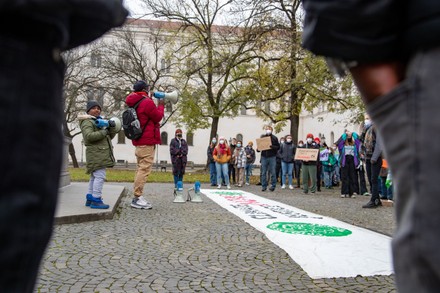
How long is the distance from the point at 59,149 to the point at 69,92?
33608mm

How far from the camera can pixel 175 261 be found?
4.03 m

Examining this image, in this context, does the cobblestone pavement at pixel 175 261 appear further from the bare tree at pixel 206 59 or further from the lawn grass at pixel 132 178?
the bare tree at pixel 206 59

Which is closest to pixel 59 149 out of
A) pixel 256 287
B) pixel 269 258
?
pixel 256 287

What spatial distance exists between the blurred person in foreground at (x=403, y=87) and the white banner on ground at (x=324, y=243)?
1727 millimetres

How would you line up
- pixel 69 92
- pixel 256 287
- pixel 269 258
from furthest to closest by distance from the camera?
pixel 69 92 → pixel 269 258 → pixel 256 287

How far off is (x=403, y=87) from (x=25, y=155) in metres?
0.88

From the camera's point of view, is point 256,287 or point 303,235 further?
point 303,235

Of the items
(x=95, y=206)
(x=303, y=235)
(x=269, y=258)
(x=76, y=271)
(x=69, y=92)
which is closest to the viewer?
(x=76, y=271)

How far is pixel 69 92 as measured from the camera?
3244 cm

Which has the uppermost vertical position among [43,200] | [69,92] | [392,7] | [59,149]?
[69,92]

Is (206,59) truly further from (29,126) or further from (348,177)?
(29,126)

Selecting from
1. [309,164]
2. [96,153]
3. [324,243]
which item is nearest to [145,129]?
[96,153]

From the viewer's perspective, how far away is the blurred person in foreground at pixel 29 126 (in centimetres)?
90

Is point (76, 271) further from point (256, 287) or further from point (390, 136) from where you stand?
point (390, 136)
